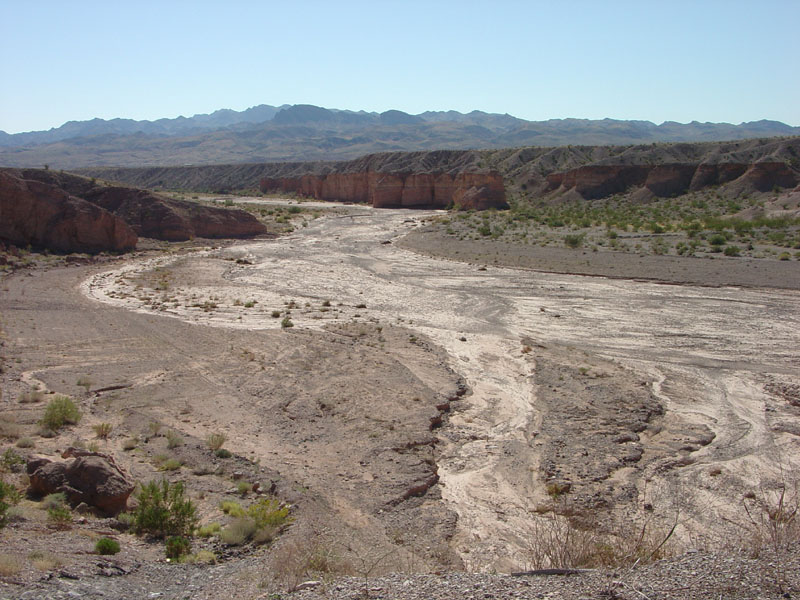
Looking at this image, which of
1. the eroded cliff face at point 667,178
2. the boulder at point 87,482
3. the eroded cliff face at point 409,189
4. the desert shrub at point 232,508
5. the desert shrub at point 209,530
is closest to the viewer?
the desert shrub at point 209,530

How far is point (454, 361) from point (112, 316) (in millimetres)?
11611

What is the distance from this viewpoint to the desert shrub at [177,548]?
696cm

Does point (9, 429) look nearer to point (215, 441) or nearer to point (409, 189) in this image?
point (215, 441)

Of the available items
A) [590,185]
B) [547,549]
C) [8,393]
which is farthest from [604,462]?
[590,185]

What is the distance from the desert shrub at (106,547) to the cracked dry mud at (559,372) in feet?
10.8

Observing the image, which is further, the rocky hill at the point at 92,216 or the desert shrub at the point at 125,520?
the rocky hill at the point at 92,216

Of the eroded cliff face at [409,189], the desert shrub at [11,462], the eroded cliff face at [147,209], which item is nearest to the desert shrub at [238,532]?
the desert shrub at [11,462]

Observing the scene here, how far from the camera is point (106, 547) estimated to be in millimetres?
6660

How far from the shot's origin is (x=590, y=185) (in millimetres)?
65750

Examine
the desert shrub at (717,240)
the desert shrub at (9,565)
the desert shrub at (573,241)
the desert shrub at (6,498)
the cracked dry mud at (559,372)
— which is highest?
the desert shrub at (717,240)

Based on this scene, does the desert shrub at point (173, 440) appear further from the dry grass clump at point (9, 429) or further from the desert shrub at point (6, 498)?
the desert shrub at point (6, 498)

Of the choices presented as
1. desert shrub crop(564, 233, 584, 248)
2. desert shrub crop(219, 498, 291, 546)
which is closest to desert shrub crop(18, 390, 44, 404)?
desert shrub crop(219, 498, 291, 546)

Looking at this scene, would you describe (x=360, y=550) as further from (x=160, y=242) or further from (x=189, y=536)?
(x=160, y=242)

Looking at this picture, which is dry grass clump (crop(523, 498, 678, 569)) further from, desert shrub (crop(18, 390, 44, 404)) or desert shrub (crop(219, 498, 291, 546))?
desert shrub (crop(18, 390, 44, 404))
